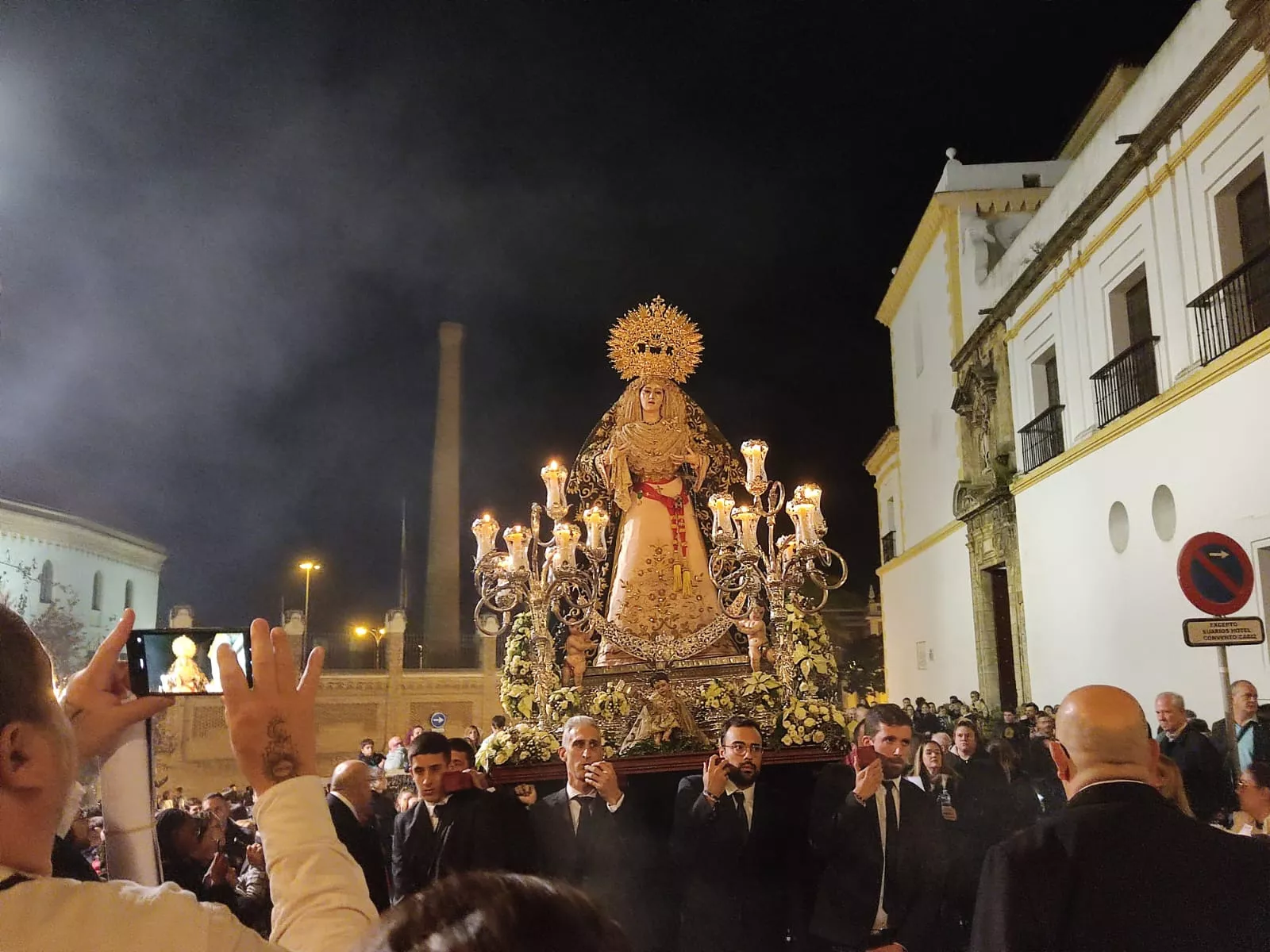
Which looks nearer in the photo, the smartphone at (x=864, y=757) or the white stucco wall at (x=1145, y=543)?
the smartphone at (x=864, y=757)

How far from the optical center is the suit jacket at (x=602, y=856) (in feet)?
16.2

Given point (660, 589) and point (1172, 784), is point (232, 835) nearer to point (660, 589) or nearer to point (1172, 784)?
point (660, 589)

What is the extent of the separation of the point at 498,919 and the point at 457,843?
4.05 meters

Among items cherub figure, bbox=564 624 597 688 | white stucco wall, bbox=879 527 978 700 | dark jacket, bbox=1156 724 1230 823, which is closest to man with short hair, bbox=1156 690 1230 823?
dark jacket, bbox=1156 724 1230 823

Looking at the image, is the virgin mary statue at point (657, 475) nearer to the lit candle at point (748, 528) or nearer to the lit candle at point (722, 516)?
the lit candle at point (722, 516)

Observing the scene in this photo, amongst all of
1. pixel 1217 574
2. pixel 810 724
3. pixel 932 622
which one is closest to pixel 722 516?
pixel 810 724

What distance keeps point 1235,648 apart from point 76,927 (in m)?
11.0

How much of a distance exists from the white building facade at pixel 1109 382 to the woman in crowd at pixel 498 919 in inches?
390

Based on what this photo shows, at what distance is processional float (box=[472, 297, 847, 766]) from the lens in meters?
8.16

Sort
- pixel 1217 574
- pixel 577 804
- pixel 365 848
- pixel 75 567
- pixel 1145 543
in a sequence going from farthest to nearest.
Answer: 1. pixel 75 567
2. pixel 1145 543
3. pixel 1217 574
4. pixel 577 804
5. pixel 365 848

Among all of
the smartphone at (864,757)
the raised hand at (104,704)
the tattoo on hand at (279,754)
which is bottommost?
the smartphone at (864,757)

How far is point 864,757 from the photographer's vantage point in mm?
4434

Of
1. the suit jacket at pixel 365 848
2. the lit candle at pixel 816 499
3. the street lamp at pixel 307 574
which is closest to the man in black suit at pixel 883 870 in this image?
the suit jacket at pixel 365 848

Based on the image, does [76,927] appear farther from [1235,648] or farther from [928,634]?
[928,634]
